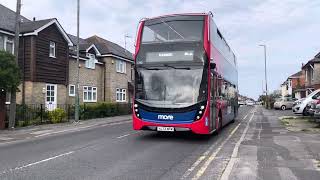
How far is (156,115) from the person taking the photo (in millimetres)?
14812

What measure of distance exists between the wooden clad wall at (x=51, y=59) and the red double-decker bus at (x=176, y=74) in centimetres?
1698

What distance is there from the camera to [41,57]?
3094 cm

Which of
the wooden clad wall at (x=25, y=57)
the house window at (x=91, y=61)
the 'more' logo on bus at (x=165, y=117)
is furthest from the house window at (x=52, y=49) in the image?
the 'more' logo on bus at (x=165, y=117)

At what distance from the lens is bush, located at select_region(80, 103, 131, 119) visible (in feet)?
100

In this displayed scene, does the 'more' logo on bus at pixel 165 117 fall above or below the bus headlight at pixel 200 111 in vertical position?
below

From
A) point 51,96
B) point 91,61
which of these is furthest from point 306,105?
point 91,61

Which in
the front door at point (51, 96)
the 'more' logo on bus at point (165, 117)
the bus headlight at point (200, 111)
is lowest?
the 'more' logo on bus at point (165, 117)

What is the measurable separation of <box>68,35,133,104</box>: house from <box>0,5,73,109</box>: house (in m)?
2.19

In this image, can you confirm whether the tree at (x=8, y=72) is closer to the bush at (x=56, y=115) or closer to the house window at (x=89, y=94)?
the bush at (x=56, y=115)

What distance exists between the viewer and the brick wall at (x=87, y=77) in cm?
3613

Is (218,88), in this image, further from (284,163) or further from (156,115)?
(284,163)

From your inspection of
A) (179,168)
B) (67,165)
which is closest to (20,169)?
(67,165)

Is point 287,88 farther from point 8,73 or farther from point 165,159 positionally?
point 165,159

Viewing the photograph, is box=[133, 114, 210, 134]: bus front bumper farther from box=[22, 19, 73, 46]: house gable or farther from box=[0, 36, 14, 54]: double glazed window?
box=[22, 19, 73, 46]: house gable
